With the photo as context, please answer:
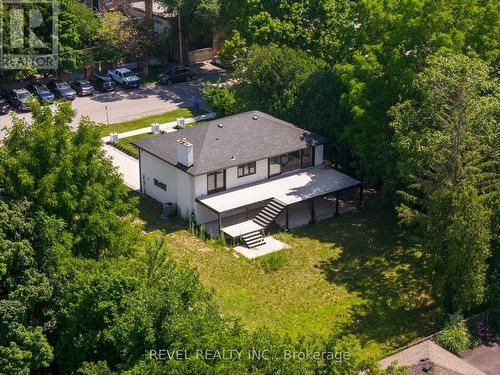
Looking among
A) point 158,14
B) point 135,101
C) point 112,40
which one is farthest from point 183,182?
point 158,14

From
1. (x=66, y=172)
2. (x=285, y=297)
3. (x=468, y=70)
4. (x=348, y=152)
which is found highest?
(x=468, y=70)

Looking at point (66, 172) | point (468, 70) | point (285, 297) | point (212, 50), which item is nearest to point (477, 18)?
point (468, 70)

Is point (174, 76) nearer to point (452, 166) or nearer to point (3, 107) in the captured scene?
point (3, 107)

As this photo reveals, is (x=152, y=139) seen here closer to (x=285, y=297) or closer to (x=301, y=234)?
(x=301, y=234)

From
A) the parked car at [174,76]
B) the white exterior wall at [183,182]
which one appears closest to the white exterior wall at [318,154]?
the white exterior wall at [183,182]

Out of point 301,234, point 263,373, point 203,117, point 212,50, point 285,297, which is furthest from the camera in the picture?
point 212,50

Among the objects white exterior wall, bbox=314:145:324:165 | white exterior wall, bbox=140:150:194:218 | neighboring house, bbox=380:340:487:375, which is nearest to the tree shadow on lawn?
neighboring house, bbox=380:340:487:375
